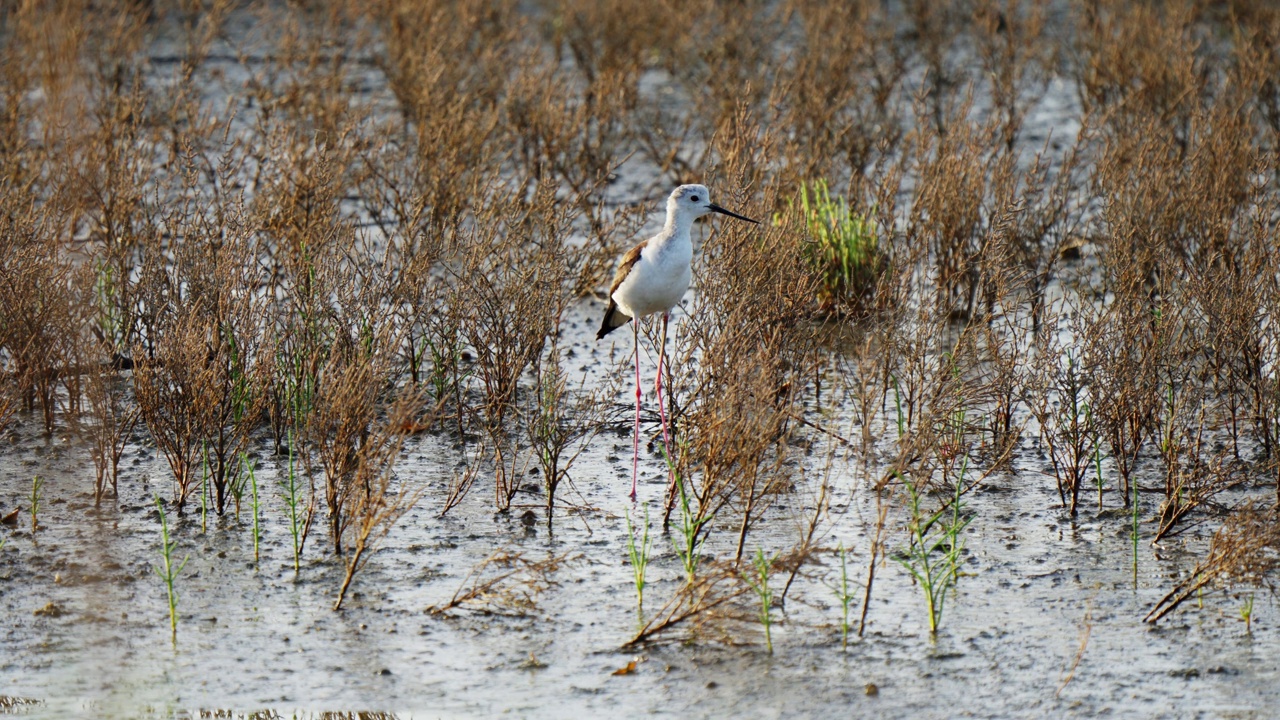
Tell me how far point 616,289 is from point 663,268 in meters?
0.32

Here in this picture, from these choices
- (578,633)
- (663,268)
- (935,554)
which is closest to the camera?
(578,633)

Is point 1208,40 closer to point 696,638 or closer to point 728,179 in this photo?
point 728,179

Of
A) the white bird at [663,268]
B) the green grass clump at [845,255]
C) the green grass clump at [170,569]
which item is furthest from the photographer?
the green grass clump at [845,255]

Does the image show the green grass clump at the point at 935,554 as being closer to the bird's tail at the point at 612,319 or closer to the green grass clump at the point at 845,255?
the bird's tail at the point at 612,319

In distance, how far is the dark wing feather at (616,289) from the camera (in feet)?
18.5

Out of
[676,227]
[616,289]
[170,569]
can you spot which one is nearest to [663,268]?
[676,227]

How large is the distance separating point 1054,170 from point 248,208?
4.86 meters

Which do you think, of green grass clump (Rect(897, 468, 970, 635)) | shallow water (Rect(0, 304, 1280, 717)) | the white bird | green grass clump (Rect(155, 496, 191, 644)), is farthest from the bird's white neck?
green grass clump (Rect(155, 496, 191, 644))

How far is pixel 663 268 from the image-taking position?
214 inches

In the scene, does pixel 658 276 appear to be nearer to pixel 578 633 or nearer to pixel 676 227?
pixel 676 227

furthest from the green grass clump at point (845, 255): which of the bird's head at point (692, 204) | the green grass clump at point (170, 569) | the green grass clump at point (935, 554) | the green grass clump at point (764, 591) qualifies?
the green grass clump at point (170, 569)

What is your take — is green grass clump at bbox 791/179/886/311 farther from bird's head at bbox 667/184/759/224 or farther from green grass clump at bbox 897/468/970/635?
green grass clump at bbox 897/468/970/635

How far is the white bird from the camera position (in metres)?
5.45

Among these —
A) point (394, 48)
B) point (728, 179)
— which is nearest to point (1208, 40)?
point (394, 48)
